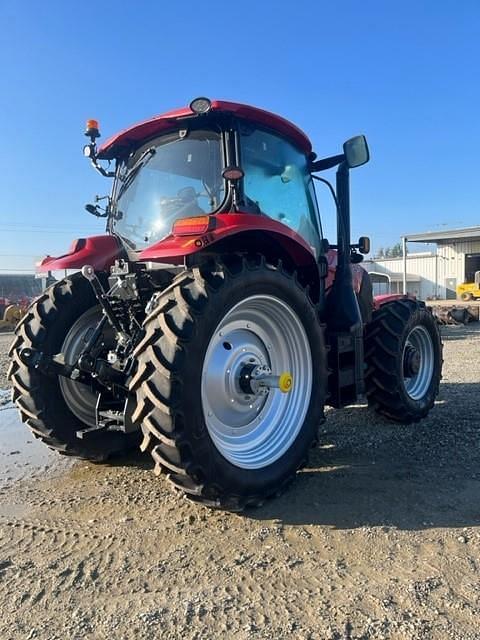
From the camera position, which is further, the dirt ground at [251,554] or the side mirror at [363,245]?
the side mirror at [363,245]

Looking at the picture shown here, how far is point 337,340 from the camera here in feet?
14.5

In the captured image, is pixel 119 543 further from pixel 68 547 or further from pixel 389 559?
pixel 389 559

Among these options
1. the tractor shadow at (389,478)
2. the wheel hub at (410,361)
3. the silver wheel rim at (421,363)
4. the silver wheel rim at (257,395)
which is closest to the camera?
the tractor shadow at (389,478)

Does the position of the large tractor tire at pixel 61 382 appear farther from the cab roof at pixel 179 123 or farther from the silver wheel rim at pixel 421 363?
the silver wheel rim at pixel 421 363

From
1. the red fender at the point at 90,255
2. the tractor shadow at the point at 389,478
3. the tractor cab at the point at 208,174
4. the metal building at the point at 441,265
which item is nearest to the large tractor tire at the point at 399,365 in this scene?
the tractor shadow at the point at 389,478

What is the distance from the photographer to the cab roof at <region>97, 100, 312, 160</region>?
11.9ft

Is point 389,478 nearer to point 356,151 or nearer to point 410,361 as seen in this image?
point 410,361

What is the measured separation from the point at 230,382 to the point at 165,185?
5.20ft

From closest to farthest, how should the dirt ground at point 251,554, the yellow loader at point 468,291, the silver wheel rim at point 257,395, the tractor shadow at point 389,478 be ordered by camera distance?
the dirt ground at point 251,554, the tractor shadow at point 389,478, the silver wheel rim at point 257,395, the yellow loader at point 468,291

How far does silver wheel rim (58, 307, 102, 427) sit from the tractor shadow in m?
1.63

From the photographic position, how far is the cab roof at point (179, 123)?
363 cm

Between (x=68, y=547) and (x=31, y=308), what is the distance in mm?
1872

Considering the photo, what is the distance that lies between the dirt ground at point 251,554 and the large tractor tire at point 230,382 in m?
0.28

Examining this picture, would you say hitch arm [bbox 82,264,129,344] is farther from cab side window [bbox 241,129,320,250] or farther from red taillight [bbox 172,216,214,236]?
cab side window [bbox 241,129,320,250]
